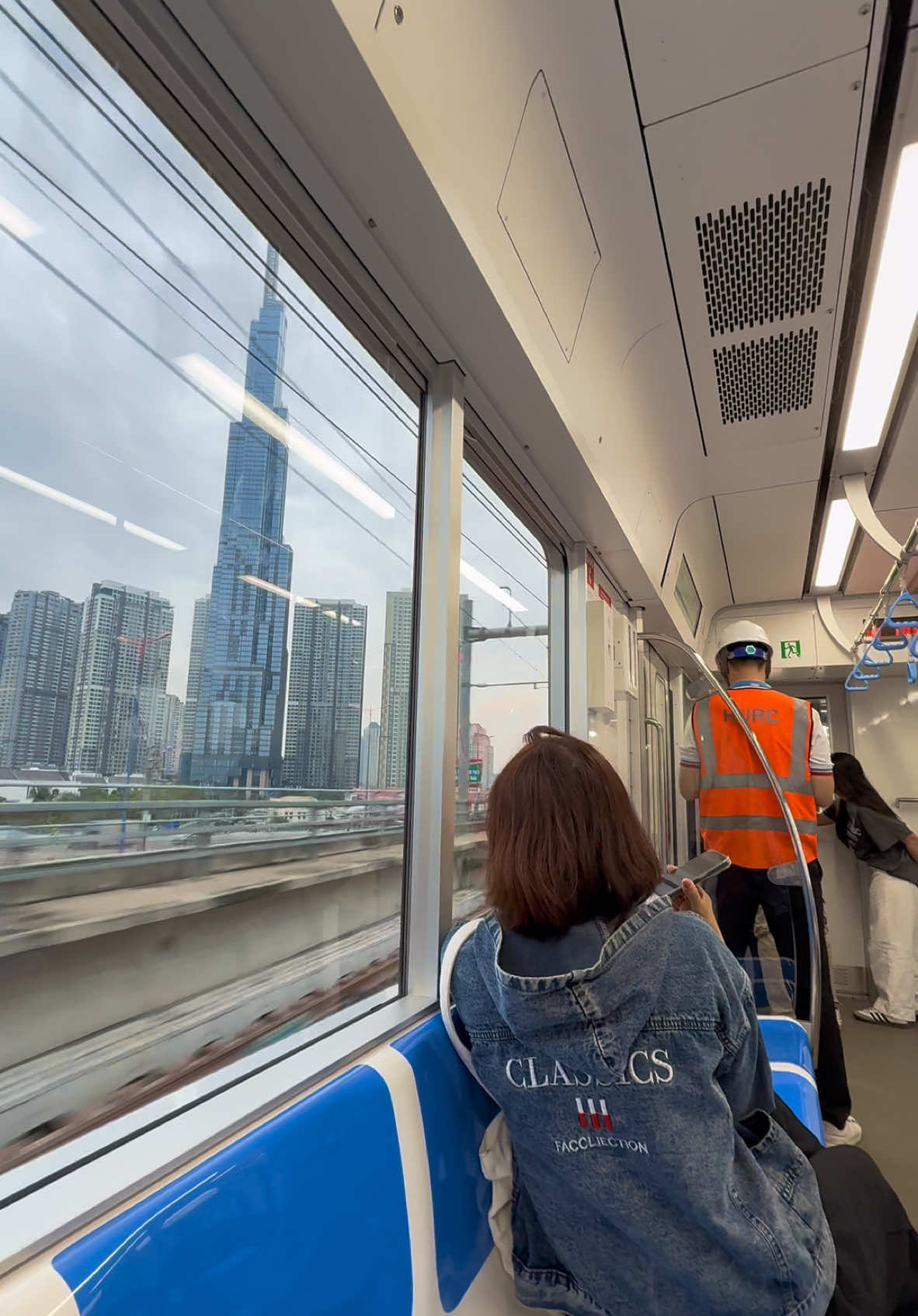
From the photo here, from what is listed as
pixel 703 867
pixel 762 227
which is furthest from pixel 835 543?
pixel 703 867

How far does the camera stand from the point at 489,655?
6.83 feet

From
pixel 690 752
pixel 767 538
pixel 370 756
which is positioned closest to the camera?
pixel 370 756

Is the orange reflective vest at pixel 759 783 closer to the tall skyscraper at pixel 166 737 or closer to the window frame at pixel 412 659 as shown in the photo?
the window frame at pixel 412 659

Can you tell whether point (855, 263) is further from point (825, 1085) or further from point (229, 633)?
point (825, 1085)

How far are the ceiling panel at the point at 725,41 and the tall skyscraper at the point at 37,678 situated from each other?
1.58 metres

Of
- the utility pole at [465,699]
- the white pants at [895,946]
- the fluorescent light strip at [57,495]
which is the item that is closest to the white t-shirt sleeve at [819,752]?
the utility pole at [465,699]

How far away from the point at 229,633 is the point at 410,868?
25.6 inches

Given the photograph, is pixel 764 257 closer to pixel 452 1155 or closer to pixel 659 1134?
pixel 659 1134

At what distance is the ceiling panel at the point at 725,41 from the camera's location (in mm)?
1416

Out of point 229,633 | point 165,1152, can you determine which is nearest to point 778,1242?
point 165,1152

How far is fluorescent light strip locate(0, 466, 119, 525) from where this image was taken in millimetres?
765

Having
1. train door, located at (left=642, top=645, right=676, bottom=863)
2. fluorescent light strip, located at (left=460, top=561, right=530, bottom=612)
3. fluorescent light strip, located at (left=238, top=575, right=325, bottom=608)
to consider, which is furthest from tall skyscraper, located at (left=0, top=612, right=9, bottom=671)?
train door, located at (left=642, top=645, right=676, bottom=863)

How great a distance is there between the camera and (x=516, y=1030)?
93cm

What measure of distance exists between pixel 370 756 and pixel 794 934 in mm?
1981
